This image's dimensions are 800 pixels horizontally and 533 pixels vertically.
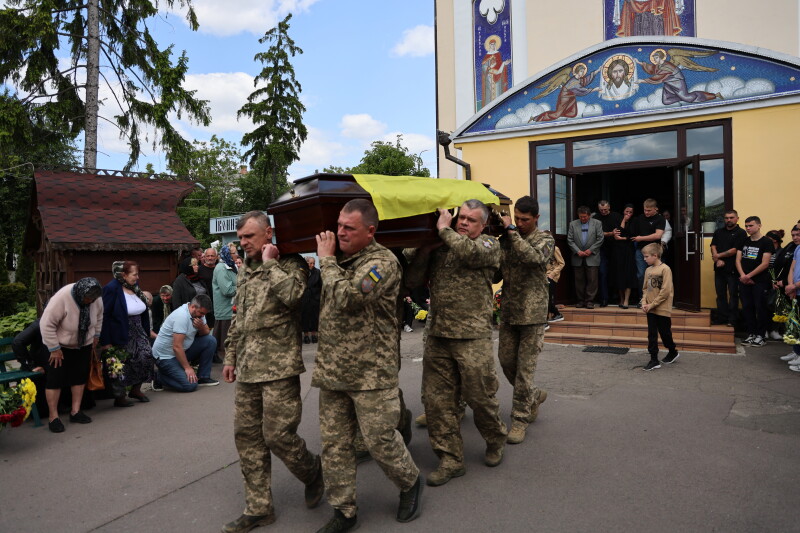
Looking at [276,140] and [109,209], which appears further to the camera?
[276,140]

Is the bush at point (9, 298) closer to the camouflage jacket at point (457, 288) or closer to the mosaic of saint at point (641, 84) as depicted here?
the mosaic of saint at point (641, 84)

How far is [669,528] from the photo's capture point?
10.3 feet

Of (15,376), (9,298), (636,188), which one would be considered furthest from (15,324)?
(636,188)

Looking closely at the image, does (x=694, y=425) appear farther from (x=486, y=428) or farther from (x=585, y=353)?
(x=585, y=353)

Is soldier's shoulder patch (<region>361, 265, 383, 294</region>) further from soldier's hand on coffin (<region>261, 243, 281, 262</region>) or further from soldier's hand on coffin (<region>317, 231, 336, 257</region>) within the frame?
soldier's hand on coffin (<region>261, 243, 281, 262</region>)

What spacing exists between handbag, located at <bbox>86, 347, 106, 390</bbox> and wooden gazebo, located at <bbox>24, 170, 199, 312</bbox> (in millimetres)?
2546

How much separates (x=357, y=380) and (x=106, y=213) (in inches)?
284

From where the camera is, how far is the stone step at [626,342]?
8133 mm

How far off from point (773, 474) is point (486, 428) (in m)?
1.93

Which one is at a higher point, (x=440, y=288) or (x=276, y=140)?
(x=276, y=140)

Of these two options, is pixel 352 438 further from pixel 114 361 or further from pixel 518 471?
pixel 114 361

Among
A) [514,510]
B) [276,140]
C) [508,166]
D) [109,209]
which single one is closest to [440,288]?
[514,510]

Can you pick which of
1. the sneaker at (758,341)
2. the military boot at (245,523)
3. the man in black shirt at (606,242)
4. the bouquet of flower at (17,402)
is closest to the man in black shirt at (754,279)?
the sneaker at (758,341)

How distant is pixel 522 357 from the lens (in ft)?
15.7
